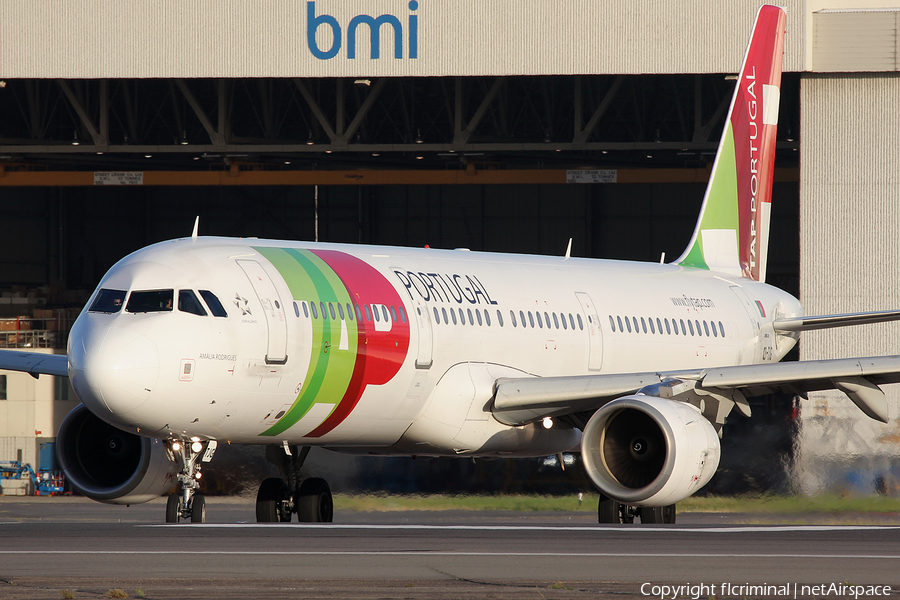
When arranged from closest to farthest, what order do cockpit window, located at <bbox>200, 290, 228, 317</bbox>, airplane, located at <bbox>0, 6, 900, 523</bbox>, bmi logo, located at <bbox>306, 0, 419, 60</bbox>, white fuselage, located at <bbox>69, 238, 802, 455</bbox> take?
white fuselage, located at <bbox>69, 238, 802, 455</bbox>
airplane, located at <bbox>0, 6, 900, 523</bbox>
cockpit window, located at <bbox>200, 290, 228, 317</bbox>
bmi logo, located at <bbox>306, 0, 419, 60</bbox>

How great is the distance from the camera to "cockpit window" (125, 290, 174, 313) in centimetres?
1392

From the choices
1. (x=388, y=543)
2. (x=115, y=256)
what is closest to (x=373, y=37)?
(x=388, y=543)

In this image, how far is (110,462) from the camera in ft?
55.8

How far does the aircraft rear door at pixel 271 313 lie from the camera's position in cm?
1444

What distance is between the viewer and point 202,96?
39406 millimetres

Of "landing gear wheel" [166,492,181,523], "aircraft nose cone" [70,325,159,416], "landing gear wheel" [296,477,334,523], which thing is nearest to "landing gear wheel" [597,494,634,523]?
"landing gear wheel" [296,477,334,523]

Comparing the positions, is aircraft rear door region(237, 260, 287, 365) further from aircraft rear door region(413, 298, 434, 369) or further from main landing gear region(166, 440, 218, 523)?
aircraft rear door region(413, 298, 434, 369)

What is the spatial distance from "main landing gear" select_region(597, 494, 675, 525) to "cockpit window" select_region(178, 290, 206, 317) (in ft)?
21.2

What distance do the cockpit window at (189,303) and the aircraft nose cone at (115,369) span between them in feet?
2.14

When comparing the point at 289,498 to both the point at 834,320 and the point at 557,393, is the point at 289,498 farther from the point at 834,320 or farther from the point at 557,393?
the point at 834,320

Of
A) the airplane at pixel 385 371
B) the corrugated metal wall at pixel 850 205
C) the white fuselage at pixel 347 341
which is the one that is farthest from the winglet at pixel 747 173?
the white fuselage at pixel 347 341

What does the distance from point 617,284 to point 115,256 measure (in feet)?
105

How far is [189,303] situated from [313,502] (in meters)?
4.70

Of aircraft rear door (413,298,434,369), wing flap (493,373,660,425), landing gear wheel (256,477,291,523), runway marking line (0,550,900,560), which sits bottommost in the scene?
landing gear wheel (256,477,291,523)
